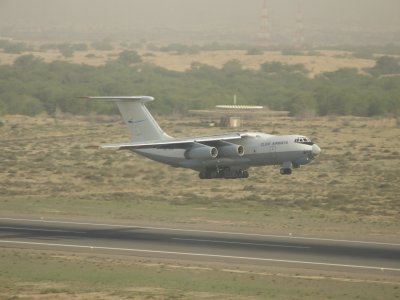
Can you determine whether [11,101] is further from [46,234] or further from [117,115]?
[46,234]

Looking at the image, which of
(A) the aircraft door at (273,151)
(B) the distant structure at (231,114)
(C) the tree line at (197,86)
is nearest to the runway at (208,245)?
(A) the aircraft door at (273,151)

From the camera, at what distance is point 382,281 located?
38.6 m

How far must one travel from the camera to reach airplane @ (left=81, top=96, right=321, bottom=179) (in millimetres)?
55031

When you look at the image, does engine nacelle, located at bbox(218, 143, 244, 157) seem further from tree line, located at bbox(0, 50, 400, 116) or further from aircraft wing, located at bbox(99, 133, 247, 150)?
tree line, located at bbox(0, 50, 400, 116)

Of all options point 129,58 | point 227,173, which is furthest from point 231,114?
point 129,58

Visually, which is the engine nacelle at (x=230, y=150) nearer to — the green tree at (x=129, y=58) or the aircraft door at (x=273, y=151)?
the aircraft door at (x=273, y=151)

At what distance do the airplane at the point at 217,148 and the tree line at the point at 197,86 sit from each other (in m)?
58.6

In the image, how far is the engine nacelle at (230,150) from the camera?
56.3m

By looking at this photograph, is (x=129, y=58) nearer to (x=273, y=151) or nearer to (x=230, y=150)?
(x=230, y=150)

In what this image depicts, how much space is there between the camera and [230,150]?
56.5 m

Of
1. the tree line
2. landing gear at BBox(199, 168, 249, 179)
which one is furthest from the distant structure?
landing gear at BBox(199, 168, 249, 179)

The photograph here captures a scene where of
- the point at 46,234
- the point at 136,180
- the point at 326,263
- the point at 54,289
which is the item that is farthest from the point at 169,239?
the point at 136,180

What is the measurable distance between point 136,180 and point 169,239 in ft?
76.8

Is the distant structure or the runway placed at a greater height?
the runway
